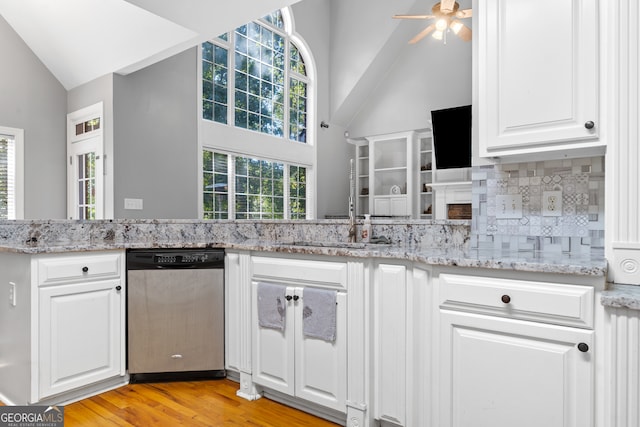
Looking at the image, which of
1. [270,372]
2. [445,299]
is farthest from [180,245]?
[445,299]

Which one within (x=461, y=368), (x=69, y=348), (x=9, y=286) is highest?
(x=9, y=286)

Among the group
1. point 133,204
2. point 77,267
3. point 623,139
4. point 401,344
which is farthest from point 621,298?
point 133,204

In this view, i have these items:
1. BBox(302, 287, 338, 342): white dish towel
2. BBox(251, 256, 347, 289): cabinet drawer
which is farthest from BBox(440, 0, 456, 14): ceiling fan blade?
BBox(302, 287, 338, 342): white dish towel

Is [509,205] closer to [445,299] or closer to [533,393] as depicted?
[445,299]

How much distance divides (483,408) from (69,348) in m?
2.08

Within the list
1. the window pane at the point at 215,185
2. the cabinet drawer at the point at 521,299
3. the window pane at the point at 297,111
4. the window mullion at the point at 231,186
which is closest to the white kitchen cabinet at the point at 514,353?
the cabinet drawer at the point at 521,299

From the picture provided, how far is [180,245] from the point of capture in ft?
7.97

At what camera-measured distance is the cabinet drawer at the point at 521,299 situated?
1.33m

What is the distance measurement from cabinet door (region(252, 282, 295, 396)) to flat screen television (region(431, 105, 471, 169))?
3600mm

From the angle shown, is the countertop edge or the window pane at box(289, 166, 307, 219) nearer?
the countertop edge

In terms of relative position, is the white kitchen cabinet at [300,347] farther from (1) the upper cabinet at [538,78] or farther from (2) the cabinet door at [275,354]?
(1) the upper cabinet at [538,78]

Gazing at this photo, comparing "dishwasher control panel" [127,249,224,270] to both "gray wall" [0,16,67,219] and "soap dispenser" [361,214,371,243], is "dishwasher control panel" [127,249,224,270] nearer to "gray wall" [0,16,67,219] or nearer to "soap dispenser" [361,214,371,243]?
"soap dispenser" [361,214,371,243]

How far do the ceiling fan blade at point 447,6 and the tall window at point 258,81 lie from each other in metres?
2.78

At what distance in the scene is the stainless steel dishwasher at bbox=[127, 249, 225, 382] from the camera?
240cm
